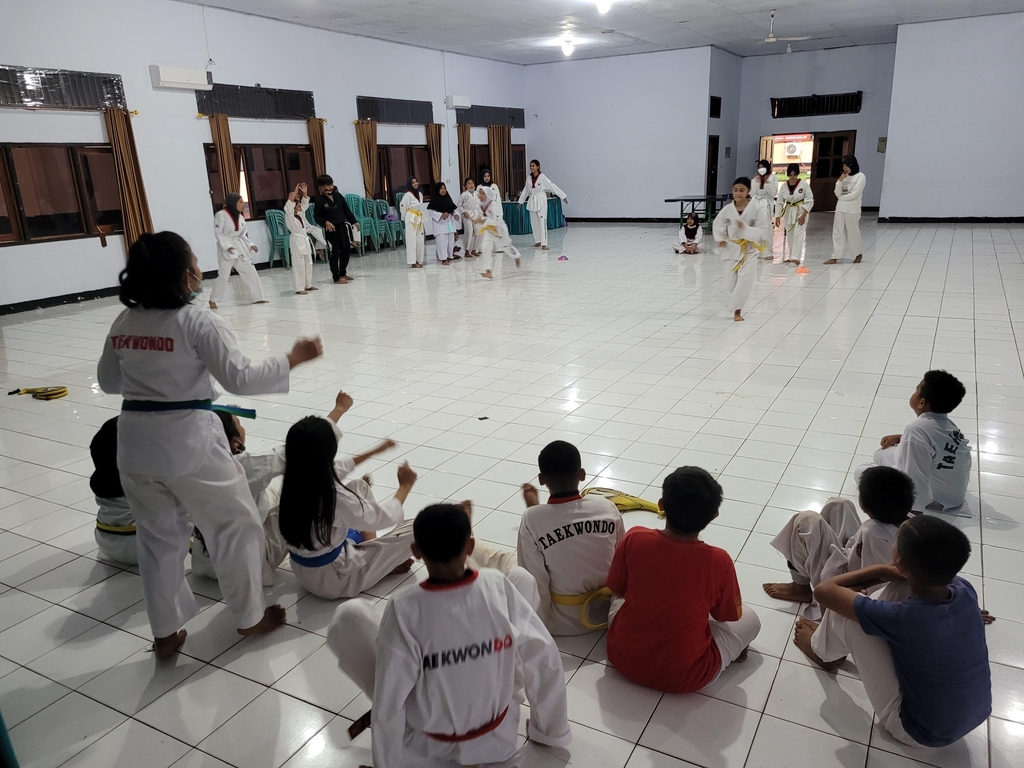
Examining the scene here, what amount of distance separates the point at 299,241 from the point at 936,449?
8.04 metres

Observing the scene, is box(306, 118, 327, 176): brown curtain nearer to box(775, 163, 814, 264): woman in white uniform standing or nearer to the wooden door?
box(775, 163, 814, 264): woman in white uniform standing

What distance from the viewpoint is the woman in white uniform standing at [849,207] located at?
31.6 feet

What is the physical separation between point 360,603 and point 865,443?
3.14m

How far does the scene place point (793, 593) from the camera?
105 inches

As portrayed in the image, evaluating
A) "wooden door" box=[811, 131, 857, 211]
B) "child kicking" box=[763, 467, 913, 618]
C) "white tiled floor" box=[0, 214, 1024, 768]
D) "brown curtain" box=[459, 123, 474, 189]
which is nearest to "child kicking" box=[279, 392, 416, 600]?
"white tiled floor" box=[0, 214, 1024, 768]

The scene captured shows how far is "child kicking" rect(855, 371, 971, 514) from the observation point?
2.93m

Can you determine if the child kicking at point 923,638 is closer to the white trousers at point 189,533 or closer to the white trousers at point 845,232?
the white trousers at point 189,533

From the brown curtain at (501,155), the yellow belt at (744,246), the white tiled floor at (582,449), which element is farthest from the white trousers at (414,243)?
the brown curtain at (501,155)

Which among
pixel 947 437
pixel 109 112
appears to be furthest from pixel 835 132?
pixel 947 437

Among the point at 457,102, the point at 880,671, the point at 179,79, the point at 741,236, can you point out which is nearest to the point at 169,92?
the point at 179,79

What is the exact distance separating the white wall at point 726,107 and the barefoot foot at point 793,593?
52.0 feet

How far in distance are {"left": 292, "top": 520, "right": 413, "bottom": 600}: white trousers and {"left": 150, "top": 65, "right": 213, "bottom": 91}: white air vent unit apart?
9.38 metres

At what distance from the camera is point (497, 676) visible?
1750 millimetres

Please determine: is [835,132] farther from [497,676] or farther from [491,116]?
[497,676]
